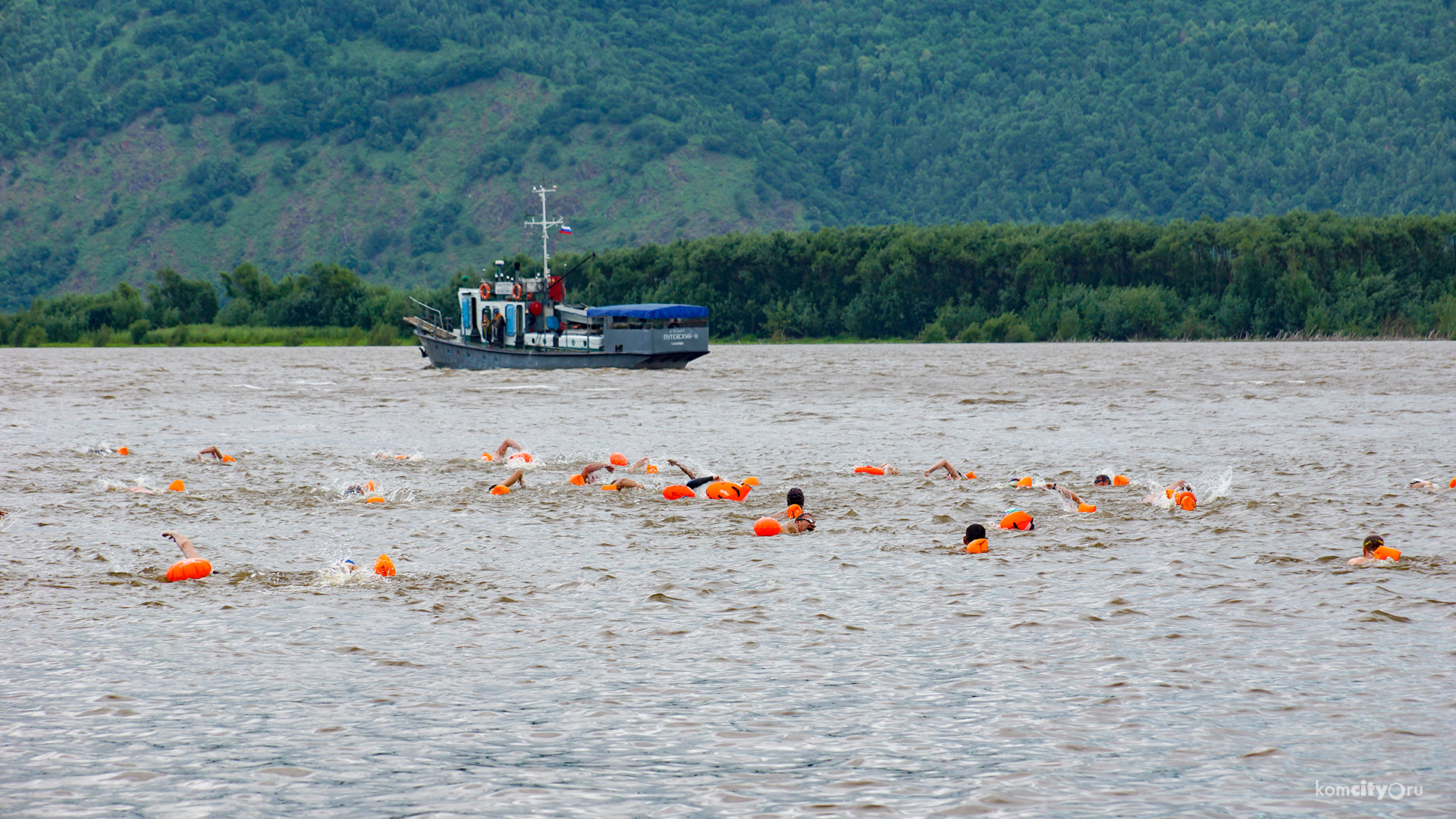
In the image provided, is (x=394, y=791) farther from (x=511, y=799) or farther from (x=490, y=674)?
(x=490, y=674)

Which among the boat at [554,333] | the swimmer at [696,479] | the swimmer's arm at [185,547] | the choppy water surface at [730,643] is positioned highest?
the boat at [554,333]

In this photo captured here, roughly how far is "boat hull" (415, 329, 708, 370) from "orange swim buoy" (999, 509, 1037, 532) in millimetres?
54561

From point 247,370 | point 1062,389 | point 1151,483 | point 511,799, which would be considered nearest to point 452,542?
point 511,799

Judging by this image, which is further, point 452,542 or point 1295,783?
point 452,542

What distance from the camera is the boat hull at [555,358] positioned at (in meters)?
69.6

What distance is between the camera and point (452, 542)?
Answer: 49.7 feet

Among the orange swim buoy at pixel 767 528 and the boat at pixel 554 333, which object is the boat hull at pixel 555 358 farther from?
the orange swim buoy at pixel 767 528

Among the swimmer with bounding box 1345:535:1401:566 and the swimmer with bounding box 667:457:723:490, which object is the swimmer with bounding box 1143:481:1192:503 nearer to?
the swimmer with bounding box 1345:535:1401:566

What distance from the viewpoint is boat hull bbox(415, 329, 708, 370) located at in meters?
69.6

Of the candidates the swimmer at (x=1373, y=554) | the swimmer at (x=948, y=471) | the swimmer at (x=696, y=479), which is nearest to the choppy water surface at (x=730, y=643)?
the swimmer at (x=1373, y=554)

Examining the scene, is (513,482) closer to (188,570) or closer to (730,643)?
Answer: (188,570)

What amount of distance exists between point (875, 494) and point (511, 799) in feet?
42.0

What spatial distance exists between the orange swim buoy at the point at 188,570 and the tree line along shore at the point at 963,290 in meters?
124

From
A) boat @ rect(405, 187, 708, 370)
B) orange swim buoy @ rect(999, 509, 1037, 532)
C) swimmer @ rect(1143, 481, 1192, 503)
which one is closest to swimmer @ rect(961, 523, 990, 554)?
orange swim buoy @ rect(999, 509, 1037, 532)
